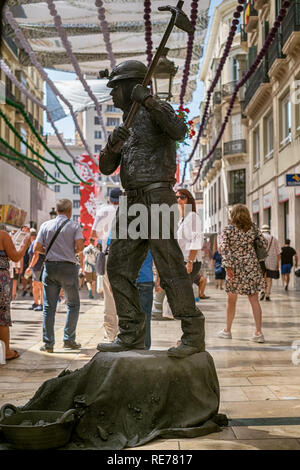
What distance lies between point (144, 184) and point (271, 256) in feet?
35.9

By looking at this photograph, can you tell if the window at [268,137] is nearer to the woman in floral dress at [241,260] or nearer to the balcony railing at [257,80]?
the balcony railing at [257,80]

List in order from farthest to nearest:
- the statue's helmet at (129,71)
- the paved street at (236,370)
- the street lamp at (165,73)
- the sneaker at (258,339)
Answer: the street lamp at (165,73) → the sneaker at (258,339) → the statue's helmet at (129,71) → the paved street at (236,370)

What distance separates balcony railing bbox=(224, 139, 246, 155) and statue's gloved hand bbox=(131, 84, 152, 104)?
111ft

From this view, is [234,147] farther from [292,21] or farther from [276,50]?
[292,21]

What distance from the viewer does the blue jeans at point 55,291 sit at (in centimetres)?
677

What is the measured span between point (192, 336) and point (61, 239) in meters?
3.36

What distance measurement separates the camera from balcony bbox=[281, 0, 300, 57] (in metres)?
18.1

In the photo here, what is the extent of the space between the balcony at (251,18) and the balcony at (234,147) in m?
9.92

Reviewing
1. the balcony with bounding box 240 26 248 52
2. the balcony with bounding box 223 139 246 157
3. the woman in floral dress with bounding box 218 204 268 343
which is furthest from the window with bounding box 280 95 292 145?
the balcony with bounding box 223 139 246 157

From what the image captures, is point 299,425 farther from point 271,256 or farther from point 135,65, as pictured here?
point 271,256

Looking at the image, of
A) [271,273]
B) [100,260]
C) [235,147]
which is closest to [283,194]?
[271,273]

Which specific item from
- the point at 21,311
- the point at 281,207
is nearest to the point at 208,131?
the point at 281,207

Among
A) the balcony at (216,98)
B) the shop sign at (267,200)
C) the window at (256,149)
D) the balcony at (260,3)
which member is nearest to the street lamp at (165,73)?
the shop sign at (267,200)

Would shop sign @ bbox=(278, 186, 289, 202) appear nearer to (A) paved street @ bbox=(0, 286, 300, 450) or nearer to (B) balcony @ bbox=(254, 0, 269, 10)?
(B) balcony @ bbox=(254, 0, 269, 10)
